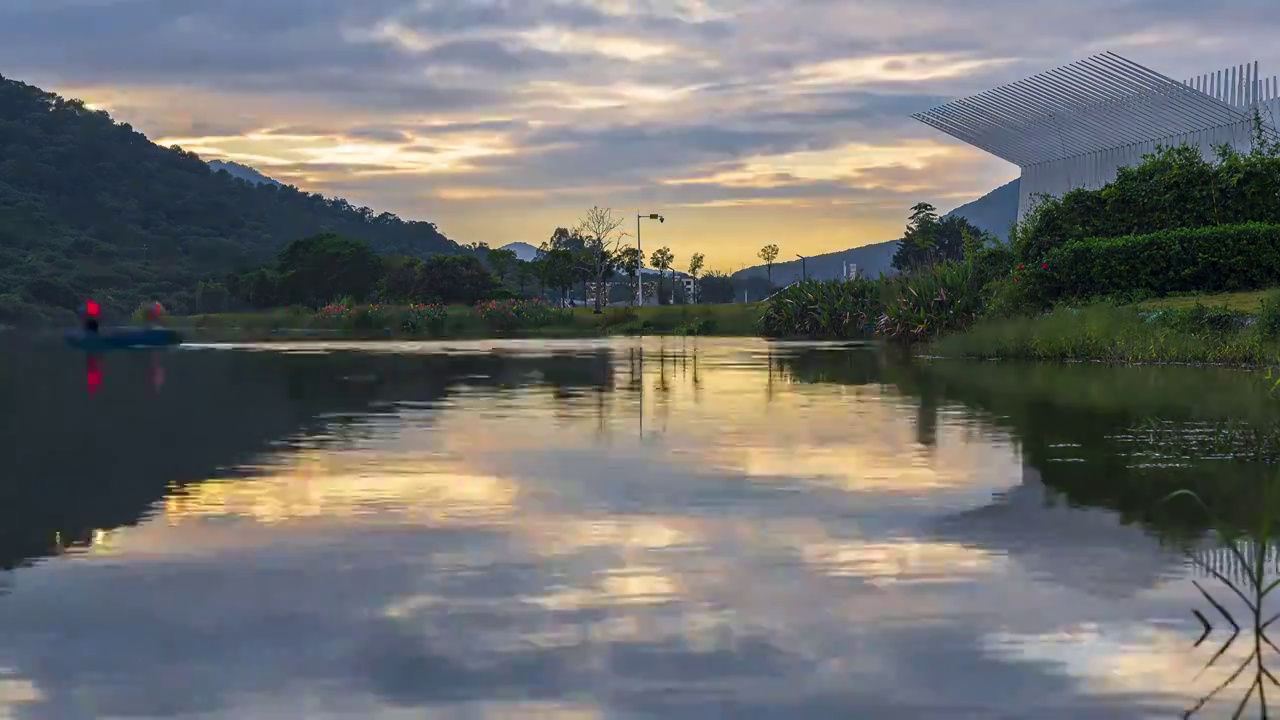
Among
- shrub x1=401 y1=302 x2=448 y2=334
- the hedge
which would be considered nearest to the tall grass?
the hedge

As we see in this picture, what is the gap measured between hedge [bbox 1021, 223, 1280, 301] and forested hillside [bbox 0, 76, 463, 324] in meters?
108

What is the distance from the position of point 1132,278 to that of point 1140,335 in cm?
653

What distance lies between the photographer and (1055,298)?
133ft

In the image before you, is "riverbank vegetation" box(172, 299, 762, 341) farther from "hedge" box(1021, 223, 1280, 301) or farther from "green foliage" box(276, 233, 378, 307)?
"green foliage" box(276, 233, 378, 307)

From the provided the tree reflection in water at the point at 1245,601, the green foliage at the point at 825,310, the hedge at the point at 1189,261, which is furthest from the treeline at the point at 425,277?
the tree reflection in water at the point at 1245,601

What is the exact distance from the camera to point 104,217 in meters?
168

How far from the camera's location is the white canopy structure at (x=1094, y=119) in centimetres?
5159

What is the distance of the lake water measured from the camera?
6.17 m

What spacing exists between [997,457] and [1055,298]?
27147 millimetres

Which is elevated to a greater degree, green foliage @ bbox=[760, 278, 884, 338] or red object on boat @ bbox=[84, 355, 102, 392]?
green foliage @ bbox=[760, 278, 884, 338]

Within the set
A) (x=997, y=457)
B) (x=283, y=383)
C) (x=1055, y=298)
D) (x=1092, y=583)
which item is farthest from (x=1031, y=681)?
(x=1055, y=298)

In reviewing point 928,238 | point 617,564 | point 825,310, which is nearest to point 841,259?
point 928,238

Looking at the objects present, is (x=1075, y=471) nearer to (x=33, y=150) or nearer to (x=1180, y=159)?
(x=1180, y=159)

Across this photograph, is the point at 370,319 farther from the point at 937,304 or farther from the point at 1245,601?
the point at 1245,601
